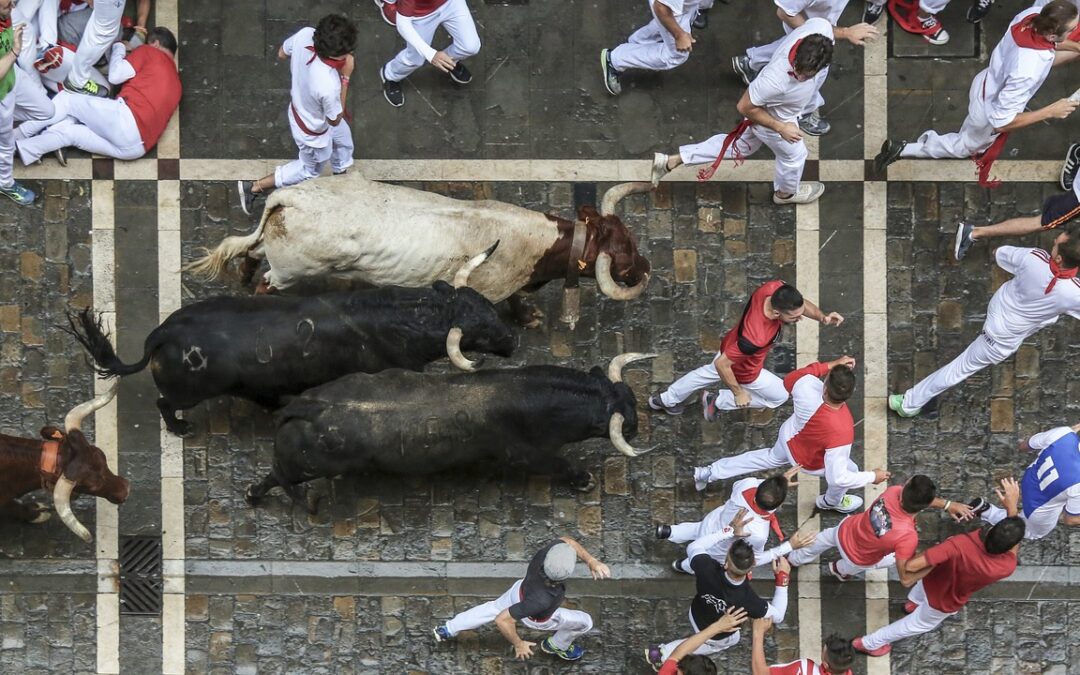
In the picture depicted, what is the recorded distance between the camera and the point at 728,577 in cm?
965

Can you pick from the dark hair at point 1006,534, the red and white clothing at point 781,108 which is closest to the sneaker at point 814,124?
the red and white clothing at point 781,108

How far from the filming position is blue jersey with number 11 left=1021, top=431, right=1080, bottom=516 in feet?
32.3

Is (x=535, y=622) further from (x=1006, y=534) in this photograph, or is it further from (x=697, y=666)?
(x=1006, y=534)

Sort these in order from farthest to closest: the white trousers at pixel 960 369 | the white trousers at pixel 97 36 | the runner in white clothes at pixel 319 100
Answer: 1. the white trousers at pixel 97 36
2. the white trousers at pixel 960 369
3. the runner in white clothes at pixel 319 100

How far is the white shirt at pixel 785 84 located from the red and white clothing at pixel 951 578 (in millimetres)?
4018

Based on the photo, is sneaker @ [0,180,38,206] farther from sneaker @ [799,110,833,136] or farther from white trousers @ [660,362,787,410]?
sneaker @ [799,110,833,136]

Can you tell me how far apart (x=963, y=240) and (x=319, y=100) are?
6.38 metres

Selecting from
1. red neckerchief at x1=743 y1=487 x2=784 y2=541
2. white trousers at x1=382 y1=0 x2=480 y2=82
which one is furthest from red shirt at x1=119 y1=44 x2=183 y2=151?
red neckerchief at x1=743 y1=487 x2=784 y2=541

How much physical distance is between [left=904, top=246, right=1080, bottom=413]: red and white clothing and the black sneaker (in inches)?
232

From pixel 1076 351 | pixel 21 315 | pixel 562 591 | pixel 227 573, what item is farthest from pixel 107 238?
pixel 1076 351

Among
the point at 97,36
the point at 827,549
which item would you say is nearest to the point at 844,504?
the point at 827,549

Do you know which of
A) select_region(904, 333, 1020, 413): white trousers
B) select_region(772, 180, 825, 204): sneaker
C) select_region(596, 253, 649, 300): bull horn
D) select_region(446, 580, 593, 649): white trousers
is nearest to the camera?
select_region(446, 580, 593, 649): white trousers

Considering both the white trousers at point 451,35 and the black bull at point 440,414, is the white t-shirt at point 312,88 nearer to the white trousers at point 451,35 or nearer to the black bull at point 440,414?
the white trousers at point 451,35

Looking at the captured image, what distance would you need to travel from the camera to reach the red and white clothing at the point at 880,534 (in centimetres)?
986
